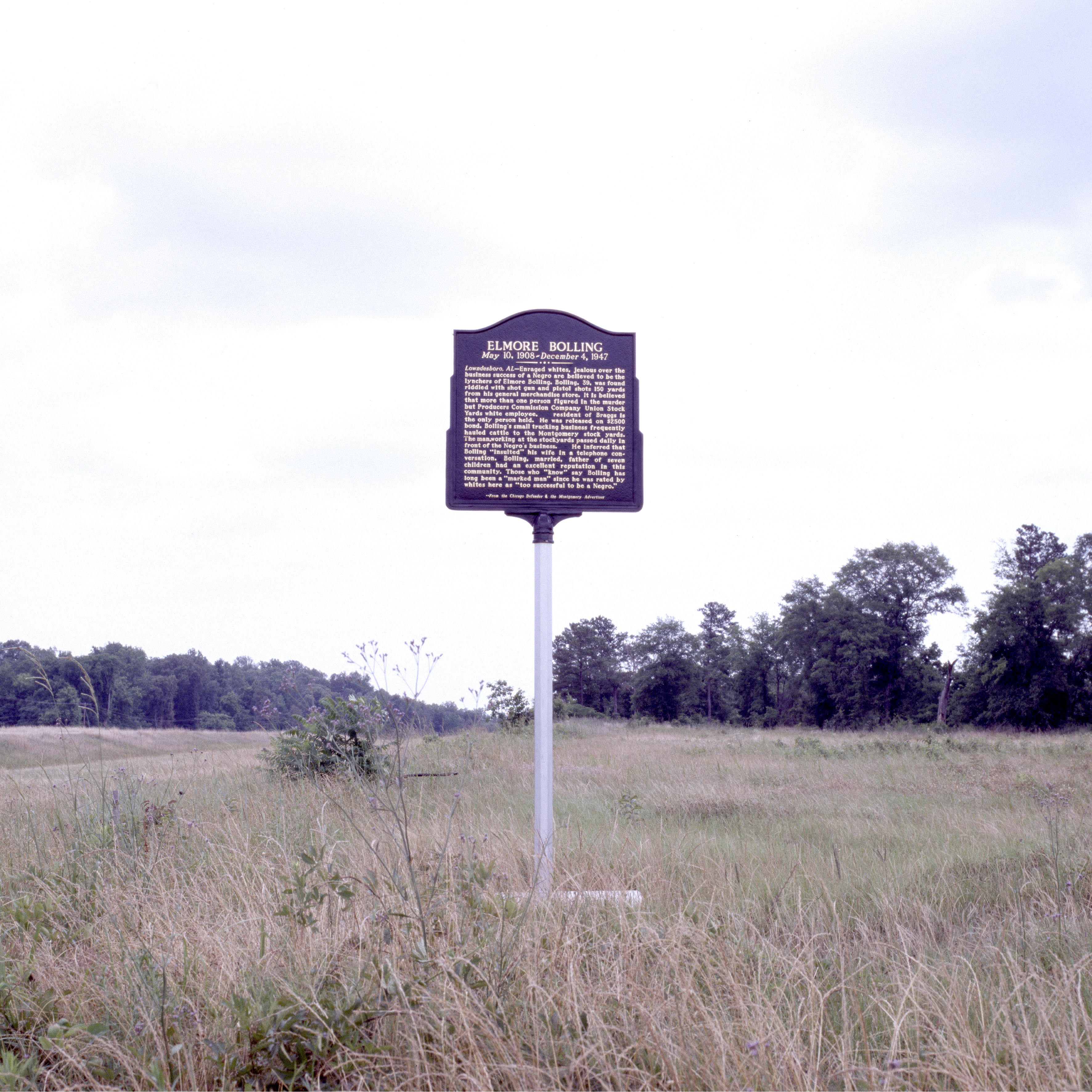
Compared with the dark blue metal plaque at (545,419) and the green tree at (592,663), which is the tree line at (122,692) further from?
the green tree at (592,663)

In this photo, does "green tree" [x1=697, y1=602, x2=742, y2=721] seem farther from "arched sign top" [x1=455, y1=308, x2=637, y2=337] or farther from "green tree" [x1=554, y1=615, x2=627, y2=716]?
"arched sign top" [x1=455, y1=308, x2=637, y2=337]

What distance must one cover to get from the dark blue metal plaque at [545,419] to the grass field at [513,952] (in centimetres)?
247

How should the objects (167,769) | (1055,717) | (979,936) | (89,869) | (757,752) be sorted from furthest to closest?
1. (1055,717)
2. (757,752)
3. (167,769)
4. (89,869)
5. (979,936)

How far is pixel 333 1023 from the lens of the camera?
2.86 m

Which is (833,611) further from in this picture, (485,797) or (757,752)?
(485,797)

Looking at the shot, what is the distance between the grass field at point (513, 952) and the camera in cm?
279

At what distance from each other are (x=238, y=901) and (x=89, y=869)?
1.22 meters

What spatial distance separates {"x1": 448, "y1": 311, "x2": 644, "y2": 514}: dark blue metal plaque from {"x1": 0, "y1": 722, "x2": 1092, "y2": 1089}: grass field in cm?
247

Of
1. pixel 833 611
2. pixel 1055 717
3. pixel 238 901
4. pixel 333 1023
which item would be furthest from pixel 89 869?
pixel 833 611

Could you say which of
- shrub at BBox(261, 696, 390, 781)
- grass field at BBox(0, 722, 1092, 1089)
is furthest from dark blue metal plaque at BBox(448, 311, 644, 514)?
shrub at BBox(261, 696, 390, 781)

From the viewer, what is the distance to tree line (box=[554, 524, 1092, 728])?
45094 mm

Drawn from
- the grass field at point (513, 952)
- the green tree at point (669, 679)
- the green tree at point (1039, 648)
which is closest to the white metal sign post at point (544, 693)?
the grass field at point (513, 952)

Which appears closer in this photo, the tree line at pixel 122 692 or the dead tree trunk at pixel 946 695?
the tree line at pixel 122 692

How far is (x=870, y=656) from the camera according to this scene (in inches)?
2137
